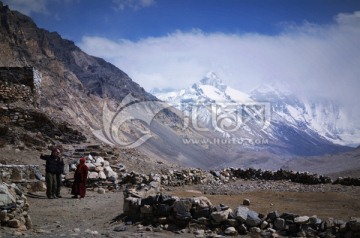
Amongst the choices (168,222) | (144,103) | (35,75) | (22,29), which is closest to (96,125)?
(22,29)

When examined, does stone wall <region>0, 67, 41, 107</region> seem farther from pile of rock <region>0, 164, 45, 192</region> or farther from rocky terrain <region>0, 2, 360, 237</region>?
pile of rock <region>0, 164, 45, 192</region>

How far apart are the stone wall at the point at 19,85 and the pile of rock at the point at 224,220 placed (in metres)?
13.5

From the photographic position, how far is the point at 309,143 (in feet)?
467

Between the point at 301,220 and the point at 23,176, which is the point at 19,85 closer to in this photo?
the point at 23,176

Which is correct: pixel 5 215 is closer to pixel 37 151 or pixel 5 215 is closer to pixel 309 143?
pixel 37 151

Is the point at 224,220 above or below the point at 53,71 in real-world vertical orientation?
below

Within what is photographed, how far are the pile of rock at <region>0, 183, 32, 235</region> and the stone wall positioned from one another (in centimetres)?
1284

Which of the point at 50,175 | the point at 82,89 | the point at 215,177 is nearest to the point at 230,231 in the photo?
the point at 50,175

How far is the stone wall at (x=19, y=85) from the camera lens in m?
19.3

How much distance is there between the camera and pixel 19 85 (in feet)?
65.1

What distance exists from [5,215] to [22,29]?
6379 cm

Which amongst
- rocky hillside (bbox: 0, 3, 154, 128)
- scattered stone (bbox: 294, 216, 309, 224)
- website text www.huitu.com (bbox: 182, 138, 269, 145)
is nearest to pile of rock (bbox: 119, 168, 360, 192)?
scattered stone (bbox: 294, 216, 309, 224)

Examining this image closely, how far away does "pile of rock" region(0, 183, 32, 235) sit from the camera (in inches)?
283

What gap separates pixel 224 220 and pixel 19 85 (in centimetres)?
1603
